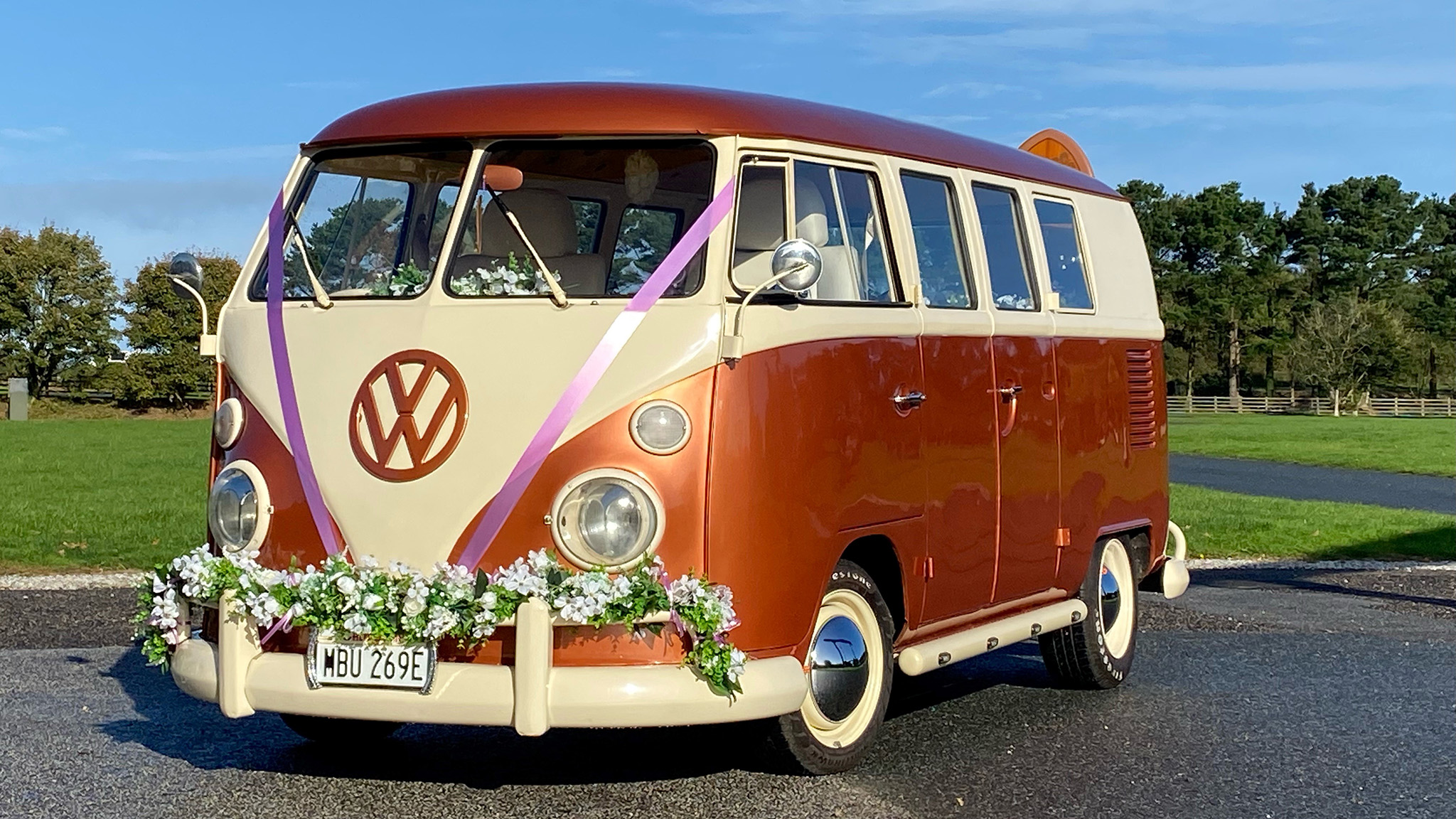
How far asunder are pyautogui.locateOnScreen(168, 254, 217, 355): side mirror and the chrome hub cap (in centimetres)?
242

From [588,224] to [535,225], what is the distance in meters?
0.19

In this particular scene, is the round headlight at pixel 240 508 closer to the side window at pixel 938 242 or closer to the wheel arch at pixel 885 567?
the wheel arch at pixel 885 567

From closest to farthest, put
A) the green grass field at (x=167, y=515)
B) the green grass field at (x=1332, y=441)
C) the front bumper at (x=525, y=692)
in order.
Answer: the front bumper at (x=525, y=692), the green grass field at (x=167, y=515), the green grass field at (x=1332, y=441)

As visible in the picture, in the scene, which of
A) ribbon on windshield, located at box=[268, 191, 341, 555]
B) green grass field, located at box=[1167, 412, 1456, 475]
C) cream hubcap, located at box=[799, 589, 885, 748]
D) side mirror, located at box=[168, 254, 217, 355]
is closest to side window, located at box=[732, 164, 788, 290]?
cream hubcap, located at box=[799, 589, 885, 748]

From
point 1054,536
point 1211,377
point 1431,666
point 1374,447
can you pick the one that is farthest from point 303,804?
point 1211,377

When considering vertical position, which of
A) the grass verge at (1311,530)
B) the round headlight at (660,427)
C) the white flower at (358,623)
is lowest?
the grass verge at (1311,530)

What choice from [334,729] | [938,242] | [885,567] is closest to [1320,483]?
[938,242]

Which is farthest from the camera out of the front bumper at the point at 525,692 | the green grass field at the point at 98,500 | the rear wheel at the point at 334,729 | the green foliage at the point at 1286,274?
the green foliage at the point at 1286,274

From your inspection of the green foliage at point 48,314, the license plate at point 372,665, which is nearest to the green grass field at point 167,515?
the license plate at point 372,665

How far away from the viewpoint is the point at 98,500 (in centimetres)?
2234

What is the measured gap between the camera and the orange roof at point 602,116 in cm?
637

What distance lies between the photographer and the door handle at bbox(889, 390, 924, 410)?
6.88 metres

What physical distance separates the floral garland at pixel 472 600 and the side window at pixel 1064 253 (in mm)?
3521

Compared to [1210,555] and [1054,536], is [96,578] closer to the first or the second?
[1054,536]
